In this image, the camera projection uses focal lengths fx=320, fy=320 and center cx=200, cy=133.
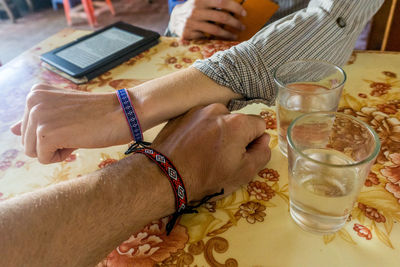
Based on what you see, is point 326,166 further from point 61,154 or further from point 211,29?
point 211,29

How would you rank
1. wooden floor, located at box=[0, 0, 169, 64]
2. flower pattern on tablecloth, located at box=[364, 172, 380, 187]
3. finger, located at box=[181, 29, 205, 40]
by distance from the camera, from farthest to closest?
wooden floor, located at box=[0, 0, 169, 64], finger, located at box=[181, 29, 205, 40], flower pattern on tablecloth, located at box=[364, 172, 380, 187]

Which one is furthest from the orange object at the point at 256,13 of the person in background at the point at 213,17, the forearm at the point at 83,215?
the forearm at the point at 83,215

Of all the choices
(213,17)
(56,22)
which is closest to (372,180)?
(213,17)

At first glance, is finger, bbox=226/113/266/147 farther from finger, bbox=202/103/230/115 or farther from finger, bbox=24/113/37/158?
finger, bbox=24/113/37/158

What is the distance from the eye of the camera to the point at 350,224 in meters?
0.43

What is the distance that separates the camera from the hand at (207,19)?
0.90 m

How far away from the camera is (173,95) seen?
23.5 inches

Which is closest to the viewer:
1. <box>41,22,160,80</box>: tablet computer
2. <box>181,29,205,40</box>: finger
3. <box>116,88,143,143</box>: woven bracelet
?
<box>116,88,143,143</box>: woven bracelet

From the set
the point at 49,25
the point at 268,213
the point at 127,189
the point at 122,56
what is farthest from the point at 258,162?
the point at 49,25

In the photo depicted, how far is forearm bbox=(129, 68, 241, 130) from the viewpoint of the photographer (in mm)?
593

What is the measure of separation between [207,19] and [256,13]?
0.14m

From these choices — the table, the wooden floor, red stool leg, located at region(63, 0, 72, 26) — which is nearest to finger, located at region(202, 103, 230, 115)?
the table

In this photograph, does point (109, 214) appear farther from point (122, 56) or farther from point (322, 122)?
point (122, 56)

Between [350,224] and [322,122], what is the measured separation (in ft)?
0.46
